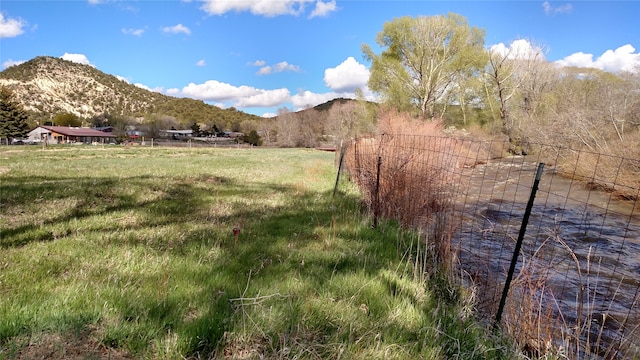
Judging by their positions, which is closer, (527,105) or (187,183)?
(187,183)

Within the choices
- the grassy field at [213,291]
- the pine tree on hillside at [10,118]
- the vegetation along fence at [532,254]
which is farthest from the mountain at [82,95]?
the grassy field at [213,291]

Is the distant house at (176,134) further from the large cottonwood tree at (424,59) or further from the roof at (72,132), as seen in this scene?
the large cottonwood tree at (424,59)

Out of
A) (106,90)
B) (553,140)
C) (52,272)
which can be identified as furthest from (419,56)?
(106,90)

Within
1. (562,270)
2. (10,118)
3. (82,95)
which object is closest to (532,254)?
(562,270)

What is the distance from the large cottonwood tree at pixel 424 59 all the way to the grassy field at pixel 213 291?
29563 millimetres

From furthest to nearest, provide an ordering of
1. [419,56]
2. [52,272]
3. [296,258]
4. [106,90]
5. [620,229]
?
1. [106,90]
2. [419,56]
3. [620,229]
4. [296,258]
5. [52,272]

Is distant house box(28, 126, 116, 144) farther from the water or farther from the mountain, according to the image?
the water

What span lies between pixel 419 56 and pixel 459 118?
734cm

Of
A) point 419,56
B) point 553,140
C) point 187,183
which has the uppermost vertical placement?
point 419,56

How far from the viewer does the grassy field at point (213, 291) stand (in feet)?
7.41

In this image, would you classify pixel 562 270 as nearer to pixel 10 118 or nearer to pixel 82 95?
pixel 10 118

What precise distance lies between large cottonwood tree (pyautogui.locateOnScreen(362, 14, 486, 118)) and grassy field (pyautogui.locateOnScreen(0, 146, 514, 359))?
97.0 feet

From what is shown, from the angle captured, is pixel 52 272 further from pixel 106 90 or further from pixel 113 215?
pixel 106 90

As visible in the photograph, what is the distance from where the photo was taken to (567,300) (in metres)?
4.57
